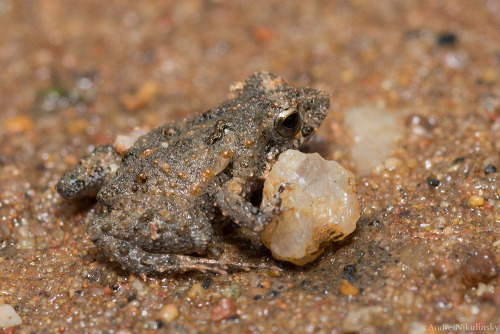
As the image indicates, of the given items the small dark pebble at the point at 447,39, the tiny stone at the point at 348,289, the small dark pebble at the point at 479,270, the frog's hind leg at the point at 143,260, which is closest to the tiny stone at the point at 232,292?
the frog's hind leg at the point at 143,260

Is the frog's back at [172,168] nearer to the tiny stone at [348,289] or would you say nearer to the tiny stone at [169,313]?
the tiny stone at [169,313]

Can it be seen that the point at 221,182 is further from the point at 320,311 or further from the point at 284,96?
the point at 320,311

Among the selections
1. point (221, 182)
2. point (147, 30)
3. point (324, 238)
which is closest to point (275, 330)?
point (324, 238)

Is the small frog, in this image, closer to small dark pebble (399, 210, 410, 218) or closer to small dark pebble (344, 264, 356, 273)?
small dark pebble (344, 264, 356, 273)

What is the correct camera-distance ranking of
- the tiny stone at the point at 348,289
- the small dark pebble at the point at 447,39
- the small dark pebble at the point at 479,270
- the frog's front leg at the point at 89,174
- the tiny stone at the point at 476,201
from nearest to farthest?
the small dark pebble at the point at 479,270 → the tiny stone at the point at 348,289 → the tiny stone at the point at 476,201 → the frog's front leg at the point at 89,174 → the small dark pebble at the point at 447,39

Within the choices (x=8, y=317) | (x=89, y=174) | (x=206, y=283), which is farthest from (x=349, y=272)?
(x=8, y=317)

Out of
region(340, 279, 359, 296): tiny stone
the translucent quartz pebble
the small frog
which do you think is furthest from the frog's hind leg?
region(340, 279, 359, 296): tiny stone

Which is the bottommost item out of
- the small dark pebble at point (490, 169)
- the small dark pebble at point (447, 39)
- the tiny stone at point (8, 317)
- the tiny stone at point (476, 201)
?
the small dark pebble at point (490, 169)
